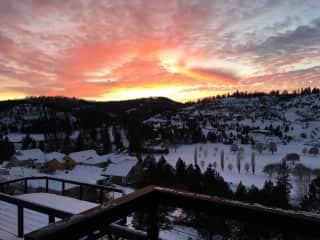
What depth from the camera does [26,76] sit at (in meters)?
17.0

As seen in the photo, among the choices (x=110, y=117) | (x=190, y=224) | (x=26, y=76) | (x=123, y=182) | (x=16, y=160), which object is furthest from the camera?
(x=110, y=117)

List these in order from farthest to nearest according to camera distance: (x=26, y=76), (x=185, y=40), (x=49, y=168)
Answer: (x=49, y=168) → (x=26, y=76) → (x=185, y=40)

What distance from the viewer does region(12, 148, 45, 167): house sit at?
140ft

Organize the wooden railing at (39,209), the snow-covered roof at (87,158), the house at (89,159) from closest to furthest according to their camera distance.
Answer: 1. the wooden railing at (39,209)
2. the house at (89,159)
3. the snow-covered roof at (87,158)

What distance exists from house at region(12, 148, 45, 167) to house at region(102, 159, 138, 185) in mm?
15449

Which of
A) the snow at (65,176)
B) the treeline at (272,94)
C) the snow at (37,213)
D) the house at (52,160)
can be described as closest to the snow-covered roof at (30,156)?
the house at (52,160)

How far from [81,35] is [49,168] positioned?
108ft

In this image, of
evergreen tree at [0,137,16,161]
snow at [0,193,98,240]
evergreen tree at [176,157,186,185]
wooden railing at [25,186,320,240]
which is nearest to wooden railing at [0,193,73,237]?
snow at [0,193,98,240]

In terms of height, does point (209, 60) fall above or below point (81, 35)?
above

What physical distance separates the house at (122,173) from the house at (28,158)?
15449 mm

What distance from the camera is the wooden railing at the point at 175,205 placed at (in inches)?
39.8

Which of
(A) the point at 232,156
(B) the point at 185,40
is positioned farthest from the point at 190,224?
(A) the point at 232,156

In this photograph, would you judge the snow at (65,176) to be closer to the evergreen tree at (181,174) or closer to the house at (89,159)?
the house at (89,159)

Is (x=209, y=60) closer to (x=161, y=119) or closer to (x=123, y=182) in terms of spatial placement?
(x=123, y=182)
